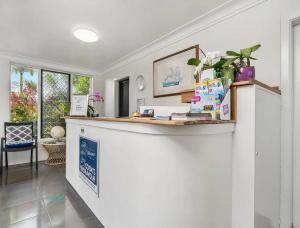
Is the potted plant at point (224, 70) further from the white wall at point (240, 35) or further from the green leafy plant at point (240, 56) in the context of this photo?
the white wall at point (240, 35)

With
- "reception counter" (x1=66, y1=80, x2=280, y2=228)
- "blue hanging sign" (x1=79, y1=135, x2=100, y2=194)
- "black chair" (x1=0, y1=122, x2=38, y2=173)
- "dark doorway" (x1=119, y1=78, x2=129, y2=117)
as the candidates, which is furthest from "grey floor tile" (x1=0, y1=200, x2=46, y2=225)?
"dark doorway" (x1=119, y1=78, x2=129, y2=117)

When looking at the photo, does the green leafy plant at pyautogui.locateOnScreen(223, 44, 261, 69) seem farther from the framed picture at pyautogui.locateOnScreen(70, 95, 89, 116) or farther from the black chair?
the black chair

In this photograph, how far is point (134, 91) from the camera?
375cm

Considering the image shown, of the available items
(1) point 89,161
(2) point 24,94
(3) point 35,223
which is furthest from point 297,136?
(2) point 24,94

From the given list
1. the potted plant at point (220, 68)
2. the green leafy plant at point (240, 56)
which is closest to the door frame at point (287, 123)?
the green leafy plant at point (240, 56)

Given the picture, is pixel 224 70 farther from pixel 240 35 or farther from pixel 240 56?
pixel 240 35

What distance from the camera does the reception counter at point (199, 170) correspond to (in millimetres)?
995

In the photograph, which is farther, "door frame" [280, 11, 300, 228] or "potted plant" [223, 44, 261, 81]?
"door frame" [280, 11, 300, 228]

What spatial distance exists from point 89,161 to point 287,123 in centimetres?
201

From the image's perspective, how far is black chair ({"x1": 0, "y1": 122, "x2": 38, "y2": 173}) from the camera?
3328 millimetres

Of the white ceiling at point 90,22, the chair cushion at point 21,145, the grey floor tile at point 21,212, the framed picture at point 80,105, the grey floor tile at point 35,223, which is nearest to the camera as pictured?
the grey floor tile at point 35,223

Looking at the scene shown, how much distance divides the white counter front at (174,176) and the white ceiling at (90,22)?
5.40ft

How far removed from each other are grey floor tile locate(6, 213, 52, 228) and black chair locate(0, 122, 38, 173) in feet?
6.63

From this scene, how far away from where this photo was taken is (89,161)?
1.90 meters
